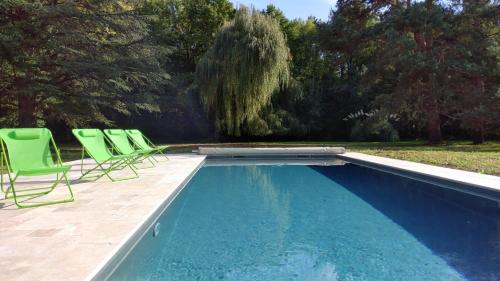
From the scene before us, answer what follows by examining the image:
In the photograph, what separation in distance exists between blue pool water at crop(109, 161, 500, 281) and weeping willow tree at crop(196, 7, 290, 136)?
838cm

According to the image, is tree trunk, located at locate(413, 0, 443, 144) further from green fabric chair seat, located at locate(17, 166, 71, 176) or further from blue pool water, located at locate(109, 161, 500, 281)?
green fabric chair seat, located at locate(17, 166, 71, 176)

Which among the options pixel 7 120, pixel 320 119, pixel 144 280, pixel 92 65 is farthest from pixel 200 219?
pixel 320 119

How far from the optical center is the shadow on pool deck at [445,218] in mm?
3227

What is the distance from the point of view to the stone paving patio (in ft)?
7.31

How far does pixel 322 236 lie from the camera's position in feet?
12.8

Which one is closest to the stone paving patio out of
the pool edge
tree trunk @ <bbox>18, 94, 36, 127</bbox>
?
the pool edge

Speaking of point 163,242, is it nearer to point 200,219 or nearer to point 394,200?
point 200,219

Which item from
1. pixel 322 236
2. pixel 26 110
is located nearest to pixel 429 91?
pixel 322 236

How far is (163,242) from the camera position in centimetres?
367

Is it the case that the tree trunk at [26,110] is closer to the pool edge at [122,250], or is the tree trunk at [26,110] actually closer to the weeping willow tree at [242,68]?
the weeping willow tree at [242,68]

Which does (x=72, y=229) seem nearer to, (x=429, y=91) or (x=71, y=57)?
(x=71, y=57)

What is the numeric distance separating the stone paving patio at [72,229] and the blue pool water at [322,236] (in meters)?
0.23

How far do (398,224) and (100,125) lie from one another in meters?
19.1

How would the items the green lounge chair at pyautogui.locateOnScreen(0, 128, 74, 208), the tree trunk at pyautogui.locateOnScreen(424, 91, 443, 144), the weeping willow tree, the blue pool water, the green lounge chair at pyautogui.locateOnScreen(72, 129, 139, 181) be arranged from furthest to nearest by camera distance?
the weeping willow tree
the tree trunk at pyautogui.locateOnScreen(424, 91, 443, 144)
the green lounge chair at pyautogui.locateOnScreen(72, 129, 139, 181)
the green lounge chair at pyautogui.locateOnScreen(0, 128, 74, 208)
the blue pool water
